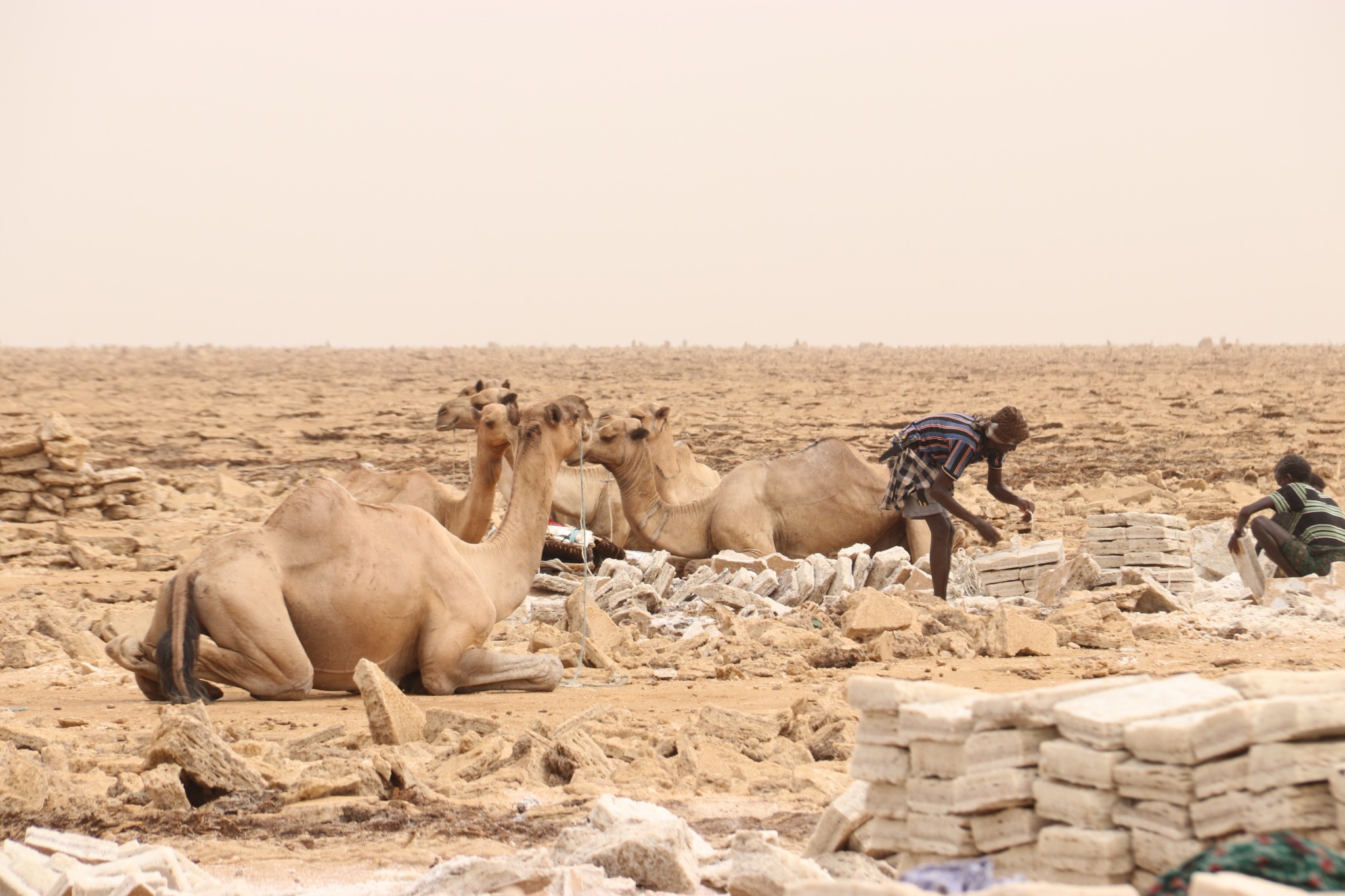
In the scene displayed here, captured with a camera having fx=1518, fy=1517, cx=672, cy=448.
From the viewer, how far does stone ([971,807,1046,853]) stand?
395 cm

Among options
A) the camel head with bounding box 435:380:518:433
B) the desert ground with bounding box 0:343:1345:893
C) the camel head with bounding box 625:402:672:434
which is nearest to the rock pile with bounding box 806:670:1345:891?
the desert ground with bounding box 0:343:1345:893

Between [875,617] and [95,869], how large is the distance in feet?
20.1

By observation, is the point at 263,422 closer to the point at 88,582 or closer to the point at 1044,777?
the point at 88,582

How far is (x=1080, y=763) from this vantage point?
381cm

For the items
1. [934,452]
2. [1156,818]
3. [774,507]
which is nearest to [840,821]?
[1156,818]

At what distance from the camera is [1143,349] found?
6506 cm

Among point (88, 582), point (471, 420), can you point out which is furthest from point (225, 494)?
point (471, 420)

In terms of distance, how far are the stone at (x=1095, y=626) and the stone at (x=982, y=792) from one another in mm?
5992

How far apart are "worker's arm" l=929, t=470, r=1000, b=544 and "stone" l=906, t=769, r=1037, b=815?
722 cm

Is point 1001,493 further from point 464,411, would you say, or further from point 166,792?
point 166,792

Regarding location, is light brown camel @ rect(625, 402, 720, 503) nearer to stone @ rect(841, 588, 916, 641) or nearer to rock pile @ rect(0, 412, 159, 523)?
stone @ rect(841, 588, 916, 641)

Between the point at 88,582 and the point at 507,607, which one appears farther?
the point at 88,582

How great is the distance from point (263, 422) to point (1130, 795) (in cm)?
2900

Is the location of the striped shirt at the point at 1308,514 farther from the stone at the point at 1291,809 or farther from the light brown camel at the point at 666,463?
the stone at the point at 1291,809
